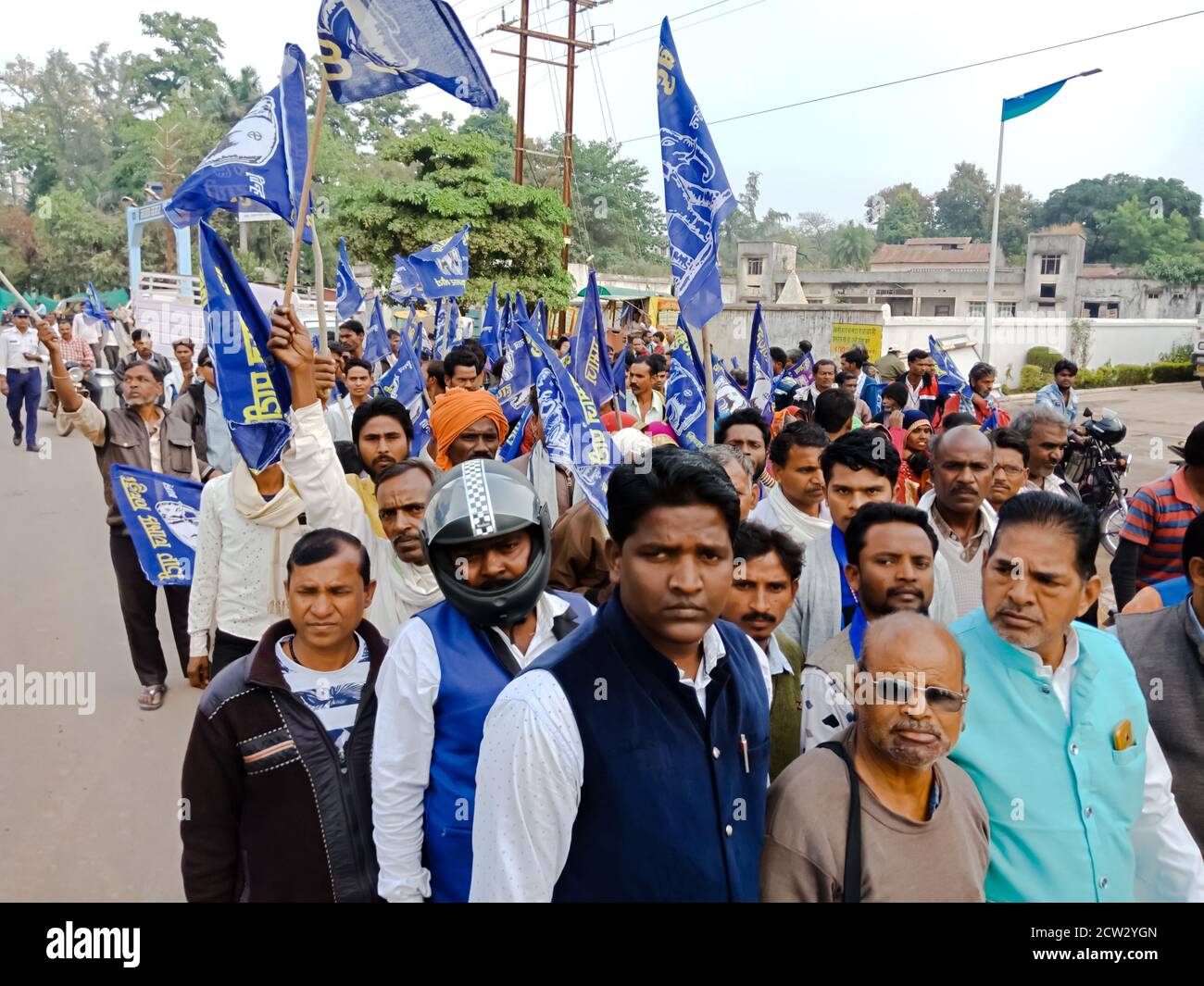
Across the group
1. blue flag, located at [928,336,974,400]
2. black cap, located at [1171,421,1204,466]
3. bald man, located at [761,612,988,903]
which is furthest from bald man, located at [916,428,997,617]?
blue flag, located at [928,336,974,400]

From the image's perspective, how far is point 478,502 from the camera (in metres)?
2.06

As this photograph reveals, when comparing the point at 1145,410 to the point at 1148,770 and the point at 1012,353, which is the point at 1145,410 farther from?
the point at 1148,770

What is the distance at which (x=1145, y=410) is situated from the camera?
2212 cm

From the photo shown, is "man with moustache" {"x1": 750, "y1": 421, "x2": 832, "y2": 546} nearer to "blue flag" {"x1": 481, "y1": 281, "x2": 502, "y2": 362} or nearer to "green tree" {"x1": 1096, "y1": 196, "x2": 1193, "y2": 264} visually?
"blue flag" {"x1": 481, "y1": 281, "x2": 502, "y2": 362}

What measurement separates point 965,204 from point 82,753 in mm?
95236

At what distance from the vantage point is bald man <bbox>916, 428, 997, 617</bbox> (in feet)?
11.6

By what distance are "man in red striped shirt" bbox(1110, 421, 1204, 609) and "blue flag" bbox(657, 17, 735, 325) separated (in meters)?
2.09

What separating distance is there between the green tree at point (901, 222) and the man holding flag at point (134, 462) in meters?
79.7

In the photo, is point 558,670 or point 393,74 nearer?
point 558,670

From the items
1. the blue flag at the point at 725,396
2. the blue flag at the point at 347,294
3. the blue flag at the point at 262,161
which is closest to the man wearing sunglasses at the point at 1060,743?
the blue flag at the point at 262,161

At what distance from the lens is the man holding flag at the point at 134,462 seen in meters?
4.96
